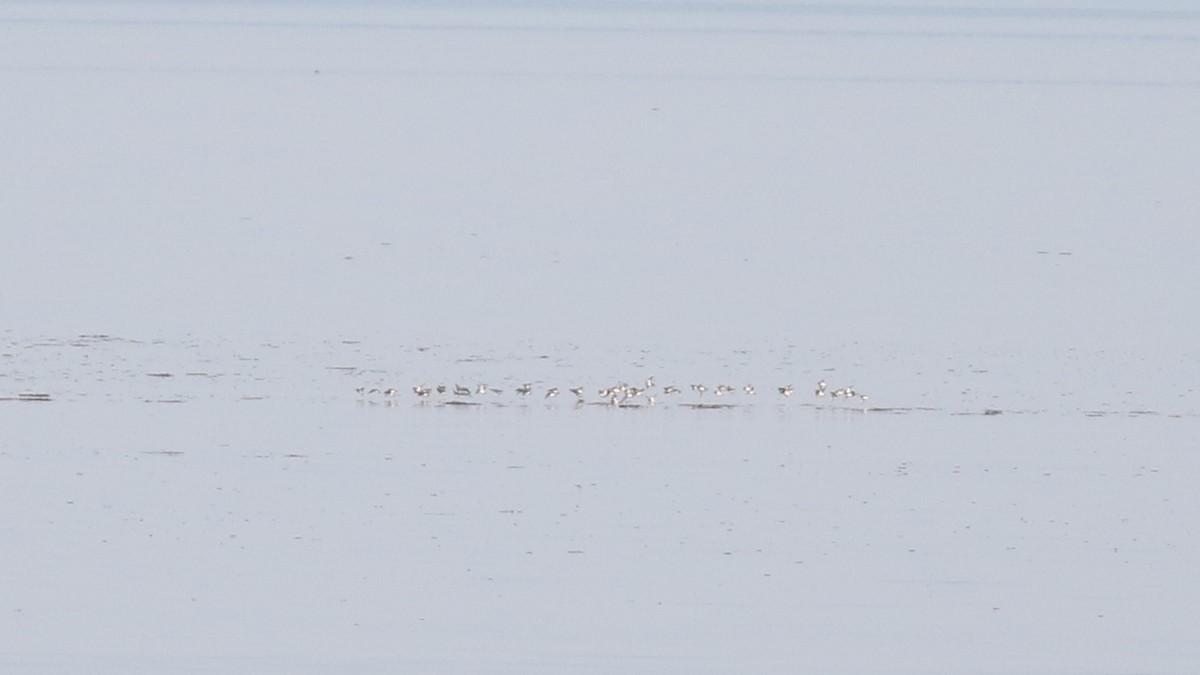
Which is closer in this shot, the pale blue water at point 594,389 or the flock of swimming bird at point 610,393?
the pale blue water at point 594,389

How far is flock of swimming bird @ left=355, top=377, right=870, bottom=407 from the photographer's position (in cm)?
1592

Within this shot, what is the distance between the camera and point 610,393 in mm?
15914

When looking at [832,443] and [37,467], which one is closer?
[37,467]

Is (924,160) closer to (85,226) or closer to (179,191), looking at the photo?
(179,191)

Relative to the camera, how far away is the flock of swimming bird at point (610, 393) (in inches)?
627

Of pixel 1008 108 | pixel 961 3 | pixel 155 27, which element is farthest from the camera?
pixel 961 3

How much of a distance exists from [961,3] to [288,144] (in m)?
73.4

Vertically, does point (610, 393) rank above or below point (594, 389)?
below

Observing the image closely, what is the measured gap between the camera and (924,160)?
32.4 metres

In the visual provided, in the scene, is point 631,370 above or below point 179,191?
below

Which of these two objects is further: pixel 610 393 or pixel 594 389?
pixel 594 389

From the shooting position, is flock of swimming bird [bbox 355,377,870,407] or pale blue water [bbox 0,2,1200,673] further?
flock of swimming bird [bbox 355,377,870,407]

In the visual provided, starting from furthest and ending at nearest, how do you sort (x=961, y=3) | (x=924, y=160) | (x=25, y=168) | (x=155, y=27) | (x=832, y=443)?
(x=961, y=3)
(x=155, y=27)
(x=924, y=160)
(x=25, y=168)
(x=832, y=443)

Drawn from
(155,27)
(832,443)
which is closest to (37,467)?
(832,443)
